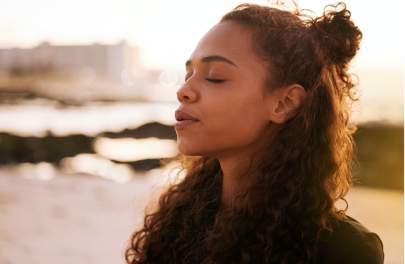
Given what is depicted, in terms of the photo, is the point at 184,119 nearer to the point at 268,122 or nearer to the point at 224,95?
the point at 224,95

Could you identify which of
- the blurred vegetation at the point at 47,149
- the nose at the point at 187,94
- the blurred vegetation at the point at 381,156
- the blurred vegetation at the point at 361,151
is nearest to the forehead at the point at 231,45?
the nose at the point at 187,94

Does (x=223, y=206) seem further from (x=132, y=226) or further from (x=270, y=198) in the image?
(x=132, y=226)

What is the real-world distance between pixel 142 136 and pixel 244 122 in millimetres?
22340

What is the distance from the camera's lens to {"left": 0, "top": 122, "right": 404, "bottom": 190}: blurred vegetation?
38.1 feet

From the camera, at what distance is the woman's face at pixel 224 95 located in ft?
6.26

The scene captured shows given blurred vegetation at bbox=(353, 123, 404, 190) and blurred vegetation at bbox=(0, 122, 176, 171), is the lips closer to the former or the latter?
blurred vegetation at bbox=(353, 123, 404, 190)

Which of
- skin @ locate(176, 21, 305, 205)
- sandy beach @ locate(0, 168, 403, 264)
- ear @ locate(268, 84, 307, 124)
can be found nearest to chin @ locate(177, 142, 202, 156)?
skin @ locate(176, 21, 305, 205)

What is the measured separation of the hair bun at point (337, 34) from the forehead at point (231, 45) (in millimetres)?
239

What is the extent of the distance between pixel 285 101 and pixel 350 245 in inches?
21.5

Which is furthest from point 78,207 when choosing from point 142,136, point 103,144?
point 142,136

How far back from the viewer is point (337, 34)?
1994 millimetres

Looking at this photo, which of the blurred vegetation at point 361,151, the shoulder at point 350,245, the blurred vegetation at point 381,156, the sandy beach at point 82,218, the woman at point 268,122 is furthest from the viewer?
the blurred vegetation at point 361,151

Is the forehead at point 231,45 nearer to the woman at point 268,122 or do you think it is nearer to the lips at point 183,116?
the woman at point 268,122

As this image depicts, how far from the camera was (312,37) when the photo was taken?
1968 mm
